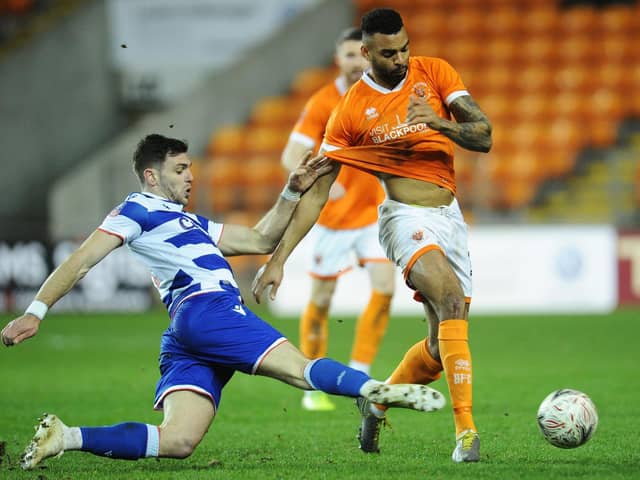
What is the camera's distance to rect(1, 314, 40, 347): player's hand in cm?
500

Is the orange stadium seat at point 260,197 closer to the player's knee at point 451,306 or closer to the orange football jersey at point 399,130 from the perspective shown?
the orange football jersey at point 399,130

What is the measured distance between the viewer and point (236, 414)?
7840mm

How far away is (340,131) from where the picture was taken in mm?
6086

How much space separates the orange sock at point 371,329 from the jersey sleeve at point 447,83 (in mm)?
2442

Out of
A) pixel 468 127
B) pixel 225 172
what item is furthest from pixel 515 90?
pixel 468 127

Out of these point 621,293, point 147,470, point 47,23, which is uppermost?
point 47,23

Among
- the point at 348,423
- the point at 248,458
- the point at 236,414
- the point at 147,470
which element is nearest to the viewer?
the point at 147,470

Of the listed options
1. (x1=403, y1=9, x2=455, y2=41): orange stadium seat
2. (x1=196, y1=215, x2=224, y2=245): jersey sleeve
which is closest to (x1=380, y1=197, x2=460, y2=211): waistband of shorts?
(x1=196, y1=215, x2=224, y2=245): jersey sleeve

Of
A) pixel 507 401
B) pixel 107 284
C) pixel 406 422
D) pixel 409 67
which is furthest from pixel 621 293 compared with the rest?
pixel 409 67

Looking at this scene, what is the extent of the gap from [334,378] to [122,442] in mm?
1029

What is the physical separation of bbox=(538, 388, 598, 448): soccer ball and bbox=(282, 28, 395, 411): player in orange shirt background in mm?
2488

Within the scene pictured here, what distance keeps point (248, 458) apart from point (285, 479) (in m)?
0.76

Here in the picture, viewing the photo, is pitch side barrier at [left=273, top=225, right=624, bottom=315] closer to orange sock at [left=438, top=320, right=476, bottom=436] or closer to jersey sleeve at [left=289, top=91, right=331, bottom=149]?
jersey sleeve at [left=289, top=91, right=331, bottom=149]

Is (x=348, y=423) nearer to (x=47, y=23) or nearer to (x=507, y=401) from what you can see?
(x=507, y=401)
